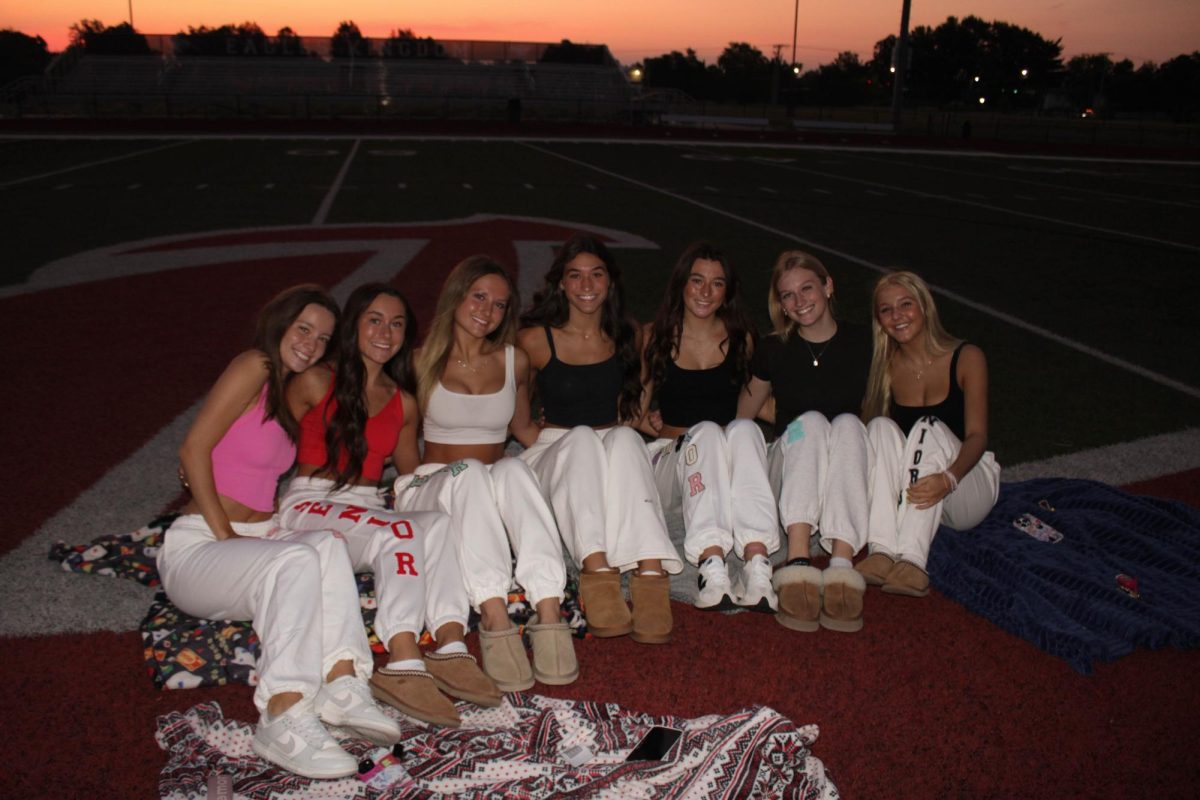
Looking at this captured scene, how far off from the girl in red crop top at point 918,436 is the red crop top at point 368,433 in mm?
2117

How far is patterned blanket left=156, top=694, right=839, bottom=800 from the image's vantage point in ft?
9.55

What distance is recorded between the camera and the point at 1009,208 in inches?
715

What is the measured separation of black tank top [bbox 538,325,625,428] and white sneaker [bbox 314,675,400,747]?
6.56 ft

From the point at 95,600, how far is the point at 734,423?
279 centimetres

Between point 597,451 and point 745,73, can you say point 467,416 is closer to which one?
point 597,451

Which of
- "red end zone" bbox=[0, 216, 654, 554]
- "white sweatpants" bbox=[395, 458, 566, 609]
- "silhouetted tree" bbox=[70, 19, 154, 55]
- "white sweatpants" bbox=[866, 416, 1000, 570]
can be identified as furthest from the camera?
"silhouetted tree" bbox=[70, 19, 154, 55]

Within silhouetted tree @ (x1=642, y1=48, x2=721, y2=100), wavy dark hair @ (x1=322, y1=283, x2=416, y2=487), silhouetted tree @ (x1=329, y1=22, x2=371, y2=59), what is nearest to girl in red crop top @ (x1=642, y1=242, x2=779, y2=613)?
wavy dark hair @ (x1=322, y1=283, x2=416, y2=487)

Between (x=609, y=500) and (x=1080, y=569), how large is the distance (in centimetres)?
208

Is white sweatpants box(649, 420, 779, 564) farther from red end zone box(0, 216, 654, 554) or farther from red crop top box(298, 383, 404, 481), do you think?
red end zone box(0, 216, 654, 554)

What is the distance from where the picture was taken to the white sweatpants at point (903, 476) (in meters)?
4.25

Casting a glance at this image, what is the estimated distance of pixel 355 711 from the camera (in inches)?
125

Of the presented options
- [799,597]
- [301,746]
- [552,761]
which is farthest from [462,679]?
[799,597]

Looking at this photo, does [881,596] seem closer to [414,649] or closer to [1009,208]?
[414,649]

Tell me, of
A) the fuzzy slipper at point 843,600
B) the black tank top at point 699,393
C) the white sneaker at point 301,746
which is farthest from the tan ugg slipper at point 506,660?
the black tank top at point 699,393
